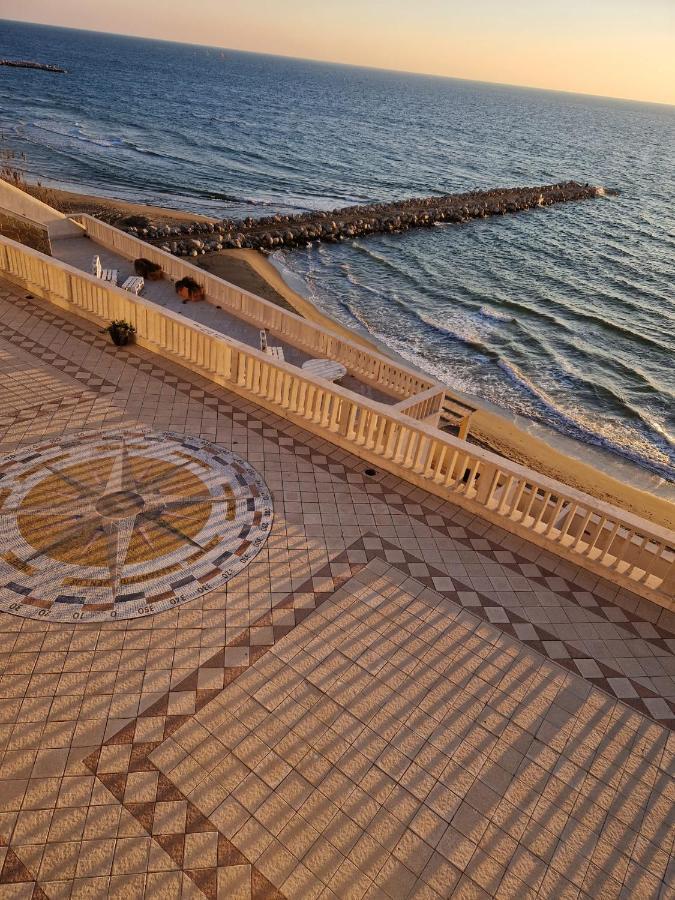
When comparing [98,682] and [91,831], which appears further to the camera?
[98,682]

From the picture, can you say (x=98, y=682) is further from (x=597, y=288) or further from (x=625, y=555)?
(x=597, y=288)

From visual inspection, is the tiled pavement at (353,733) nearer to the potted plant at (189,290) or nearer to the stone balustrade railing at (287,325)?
the stone balustrade railing at (287,325)

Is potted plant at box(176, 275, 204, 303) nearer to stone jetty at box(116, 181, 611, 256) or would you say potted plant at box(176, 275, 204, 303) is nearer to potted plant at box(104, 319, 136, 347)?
potted plant at box(104, 319, 136, 347)

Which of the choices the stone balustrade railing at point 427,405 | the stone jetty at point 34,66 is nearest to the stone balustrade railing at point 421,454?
the stone balustrade railing at point 427,405

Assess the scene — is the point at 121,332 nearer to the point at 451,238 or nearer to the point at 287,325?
the point at 287,325

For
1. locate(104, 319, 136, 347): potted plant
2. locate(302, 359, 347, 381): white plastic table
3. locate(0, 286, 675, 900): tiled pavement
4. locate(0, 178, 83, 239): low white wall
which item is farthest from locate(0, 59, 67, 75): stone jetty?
locate(0, 286, 675, 900): tiled pavement

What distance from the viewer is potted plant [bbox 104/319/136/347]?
1248 cm

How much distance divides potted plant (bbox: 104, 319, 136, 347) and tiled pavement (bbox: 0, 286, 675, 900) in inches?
248

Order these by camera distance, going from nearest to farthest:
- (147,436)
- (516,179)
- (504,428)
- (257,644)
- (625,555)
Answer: (257,644) → (625,555) → (147,436) → (504,428) → (516,179)

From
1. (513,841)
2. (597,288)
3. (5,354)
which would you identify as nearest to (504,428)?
(5,354)

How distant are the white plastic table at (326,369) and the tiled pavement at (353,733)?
617 cm

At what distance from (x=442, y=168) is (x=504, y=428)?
2868 inches

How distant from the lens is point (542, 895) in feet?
15.5

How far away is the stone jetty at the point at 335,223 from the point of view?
36312 mm
